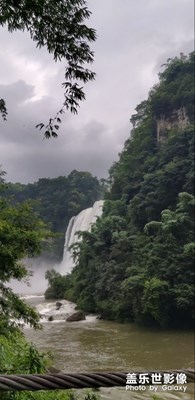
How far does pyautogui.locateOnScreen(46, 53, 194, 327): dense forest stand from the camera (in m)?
18.4

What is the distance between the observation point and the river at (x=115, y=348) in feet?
38.5

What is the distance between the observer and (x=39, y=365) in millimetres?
4430

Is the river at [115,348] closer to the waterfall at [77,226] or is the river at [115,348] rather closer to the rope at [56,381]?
the rope at [56,381]

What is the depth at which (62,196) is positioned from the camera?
59.1m

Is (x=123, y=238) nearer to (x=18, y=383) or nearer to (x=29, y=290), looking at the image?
(x=18, y=383)

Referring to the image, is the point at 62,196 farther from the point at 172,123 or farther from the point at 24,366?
the point at 24,366

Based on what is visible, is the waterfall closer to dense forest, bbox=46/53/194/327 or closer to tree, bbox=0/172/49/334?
dense forest, bbox=46/53/194/327

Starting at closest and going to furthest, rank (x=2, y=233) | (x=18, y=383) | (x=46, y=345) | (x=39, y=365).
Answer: (x=18, y=383)
(x=39, y=365)
(x=2, y=233)
(x=46, y=345)

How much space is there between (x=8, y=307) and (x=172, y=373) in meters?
→ 7.23

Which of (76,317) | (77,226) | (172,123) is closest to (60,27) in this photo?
(76,317)

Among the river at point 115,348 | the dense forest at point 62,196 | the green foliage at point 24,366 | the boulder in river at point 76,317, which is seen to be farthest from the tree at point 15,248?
the dense forest at point 62,196

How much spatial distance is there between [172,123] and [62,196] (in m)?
27.8

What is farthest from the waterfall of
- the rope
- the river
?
the rope

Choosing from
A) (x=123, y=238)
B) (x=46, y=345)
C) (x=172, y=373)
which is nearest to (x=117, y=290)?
(x=123, y=238)
